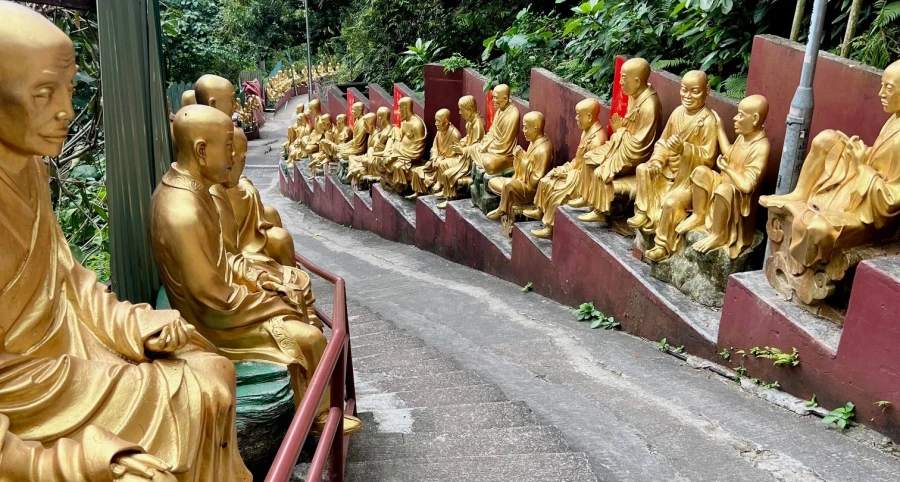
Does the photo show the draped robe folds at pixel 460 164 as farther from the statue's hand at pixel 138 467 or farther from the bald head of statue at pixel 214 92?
the statue's hand at pixel 138 467

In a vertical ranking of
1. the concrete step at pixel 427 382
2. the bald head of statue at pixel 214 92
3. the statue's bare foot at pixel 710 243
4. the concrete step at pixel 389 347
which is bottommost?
the concrete step at pixel 389 347

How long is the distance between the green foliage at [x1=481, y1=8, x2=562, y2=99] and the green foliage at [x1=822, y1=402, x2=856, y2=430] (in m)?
6.30

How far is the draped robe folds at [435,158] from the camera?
396 inches

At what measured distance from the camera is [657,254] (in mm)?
5695

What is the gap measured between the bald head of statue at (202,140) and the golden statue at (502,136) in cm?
545

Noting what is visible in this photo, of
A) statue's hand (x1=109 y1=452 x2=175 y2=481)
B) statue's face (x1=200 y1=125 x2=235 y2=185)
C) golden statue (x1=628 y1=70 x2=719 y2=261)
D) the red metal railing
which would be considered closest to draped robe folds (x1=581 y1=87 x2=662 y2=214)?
golden statue (x1=628 y1=70 x2=719 y2=261)

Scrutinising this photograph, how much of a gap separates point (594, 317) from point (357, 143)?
765 centimetres

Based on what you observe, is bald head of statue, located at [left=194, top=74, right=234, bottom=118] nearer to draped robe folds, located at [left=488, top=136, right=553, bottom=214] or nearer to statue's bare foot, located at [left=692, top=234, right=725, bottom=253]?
statue's bare foot, located at [left=692, top=234, right=725, bottom=253]

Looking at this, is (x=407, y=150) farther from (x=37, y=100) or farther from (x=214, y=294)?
(x=37, y=100)

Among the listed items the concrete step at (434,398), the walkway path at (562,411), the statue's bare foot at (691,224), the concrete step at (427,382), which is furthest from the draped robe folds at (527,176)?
the concrete step at (434,398)

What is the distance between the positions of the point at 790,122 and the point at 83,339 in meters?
4.21

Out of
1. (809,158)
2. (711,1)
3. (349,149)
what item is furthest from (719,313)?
(349,149)

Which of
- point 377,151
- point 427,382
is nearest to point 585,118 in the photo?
point 427,382

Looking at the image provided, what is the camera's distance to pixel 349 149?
13227mm
